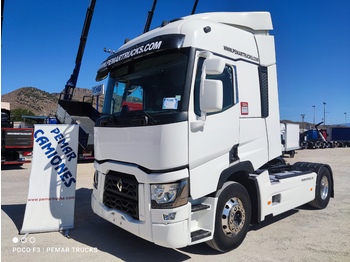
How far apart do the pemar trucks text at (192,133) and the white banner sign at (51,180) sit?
0.79 m

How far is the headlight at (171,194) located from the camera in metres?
3.50

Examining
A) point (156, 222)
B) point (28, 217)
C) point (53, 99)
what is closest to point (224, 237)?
point (156, 222)

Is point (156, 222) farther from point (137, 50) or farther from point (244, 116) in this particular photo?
point (137, 50)

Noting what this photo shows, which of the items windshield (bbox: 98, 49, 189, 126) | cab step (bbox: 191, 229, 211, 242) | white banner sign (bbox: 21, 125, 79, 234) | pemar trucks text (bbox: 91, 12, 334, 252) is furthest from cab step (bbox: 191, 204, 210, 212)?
white banner sign (bbox: 21, 125, 79, 234)

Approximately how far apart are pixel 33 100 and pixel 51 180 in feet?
311

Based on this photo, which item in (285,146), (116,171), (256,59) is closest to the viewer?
(116,171)

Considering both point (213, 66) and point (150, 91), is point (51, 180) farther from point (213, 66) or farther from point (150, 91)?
point (213, 66)

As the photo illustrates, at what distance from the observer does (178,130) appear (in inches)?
137

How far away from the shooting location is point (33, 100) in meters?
89.6

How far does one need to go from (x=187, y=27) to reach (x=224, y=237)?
9.57 ft

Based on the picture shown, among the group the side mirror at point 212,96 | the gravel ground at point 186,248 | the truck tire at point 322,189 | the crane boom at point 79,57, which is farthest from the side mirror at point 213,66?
the crane boom at point 79,57

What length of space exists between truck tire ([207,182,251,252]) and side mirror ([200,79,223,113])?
1.22 metres

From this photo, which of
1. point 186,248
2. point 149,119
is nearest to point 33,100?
point 186,248

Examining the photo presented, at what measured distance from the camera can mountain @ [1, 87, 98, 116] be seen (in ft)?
271
